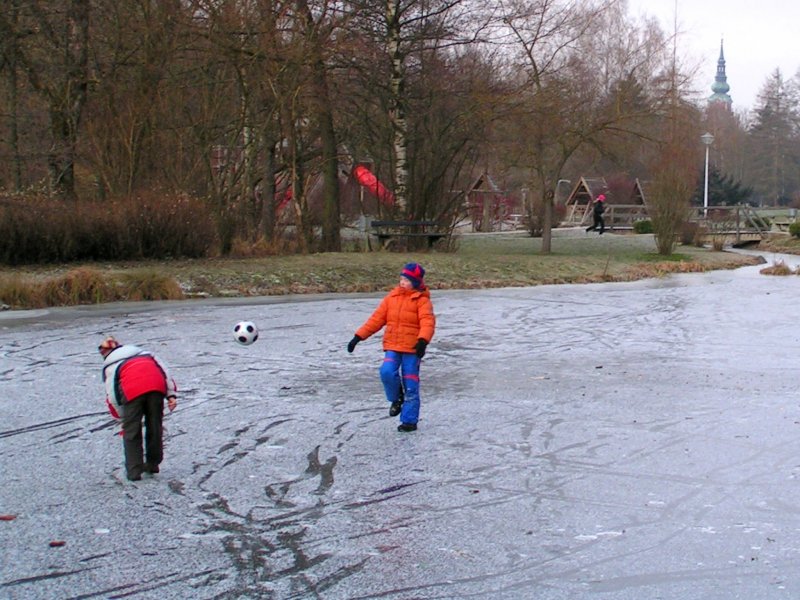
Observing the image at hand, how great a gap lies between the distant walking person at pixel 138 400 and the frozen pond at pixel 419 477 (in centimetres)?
18

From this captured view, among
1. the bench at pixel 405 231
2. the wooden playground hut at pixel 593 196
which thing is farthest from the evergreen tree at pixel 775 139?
the bench at pixel 405 231

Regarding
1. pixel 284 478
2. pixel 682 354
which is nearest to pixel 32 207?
pixel 682 354

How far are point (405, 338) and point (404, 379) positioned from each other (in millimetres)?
341

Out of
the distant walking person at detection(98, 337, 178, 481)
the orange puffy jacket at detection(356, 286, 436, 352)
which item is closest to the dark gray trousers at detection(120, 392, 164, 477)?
the distant walking person at detection(98, 337, 178, 481)

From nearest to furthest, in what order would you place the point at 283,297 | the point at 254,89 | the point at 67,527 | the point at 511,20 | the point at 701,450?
the point at 67,527 → the point at 701,450 → the point at 283,297 → the point at 254,89 → the point at 511,20

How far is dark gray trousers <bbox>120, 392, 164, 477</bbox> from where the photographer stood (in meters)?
6.72

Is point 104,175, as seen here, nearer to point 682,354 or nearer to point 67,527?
point 682,354

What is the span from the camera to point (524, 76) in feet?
97.6

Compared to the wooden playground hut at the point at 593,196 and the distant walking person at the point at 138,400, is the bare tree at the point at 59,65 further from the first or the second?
the wooden playground hut at the point at 593,196

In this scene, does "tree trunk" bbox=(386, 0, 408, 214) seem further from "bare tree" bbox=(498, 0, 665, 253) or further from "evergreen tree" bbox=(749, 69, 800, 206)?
"evergreen tree" bbox=(749, 69, 800, 206)

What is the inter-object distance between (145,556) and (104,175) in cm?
1969

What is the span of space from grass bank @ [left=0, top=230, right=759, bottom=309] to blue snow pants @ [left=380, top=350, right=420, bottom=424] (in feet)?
33.7

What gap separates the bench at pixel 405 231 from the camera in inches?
1088

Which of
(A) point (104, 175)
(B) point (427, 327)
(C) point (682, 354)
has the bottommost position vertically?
(C) point (682, 354)
